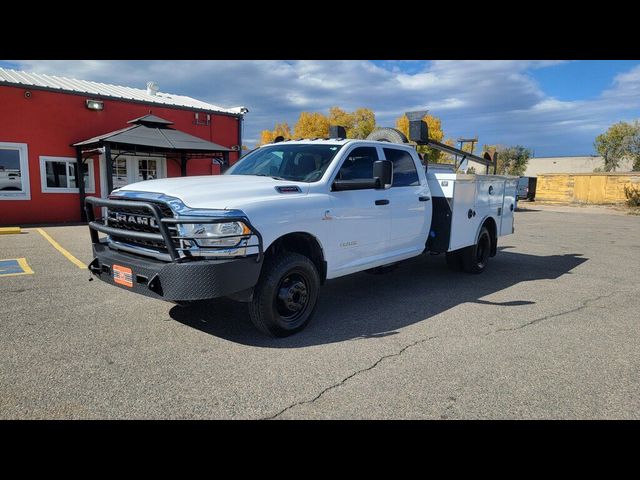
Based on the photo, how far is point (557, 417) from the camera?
118 inches

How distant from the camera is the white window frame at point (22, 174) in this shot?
Result: 44.9 ft

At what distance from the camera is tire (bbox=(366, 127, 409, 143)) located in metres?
7.11

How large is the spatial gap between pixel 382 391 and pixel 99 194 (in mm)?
14820

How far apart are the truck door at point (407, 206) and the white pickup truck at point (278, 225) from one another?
15mm

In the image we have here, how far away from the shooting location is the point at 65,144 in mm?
14570

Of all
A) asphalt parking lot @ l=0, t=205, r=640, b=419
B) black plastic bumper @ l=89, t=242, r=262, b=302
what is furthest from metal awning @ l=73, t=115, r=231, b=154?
black plastic bumper @ l=89, t=242, r=262, b=302

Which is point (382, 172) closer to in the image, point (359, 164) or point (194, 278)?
point (359, 164)

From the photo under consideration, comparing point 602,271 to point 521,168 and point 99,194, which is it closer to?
point 99,194

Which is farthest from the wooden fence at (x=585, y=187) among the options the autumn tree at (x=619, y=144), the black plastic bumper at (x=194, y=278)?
the black plastic bumper at (x=194, y=278)

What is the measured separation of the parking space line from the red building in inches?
217

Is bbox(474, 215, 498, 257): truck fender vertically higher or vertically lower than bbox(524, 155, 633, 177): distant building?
lower

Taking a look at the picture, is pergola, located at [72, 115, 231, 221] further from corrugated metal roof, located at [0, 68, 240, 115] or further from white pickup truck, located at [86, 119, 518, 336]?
white pickup truck, located at [86, 119, 518, 336]

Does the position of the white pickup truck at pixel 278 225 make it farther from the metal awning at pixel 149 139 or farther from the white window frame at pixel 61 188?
the white window frame at pixel 61 188
